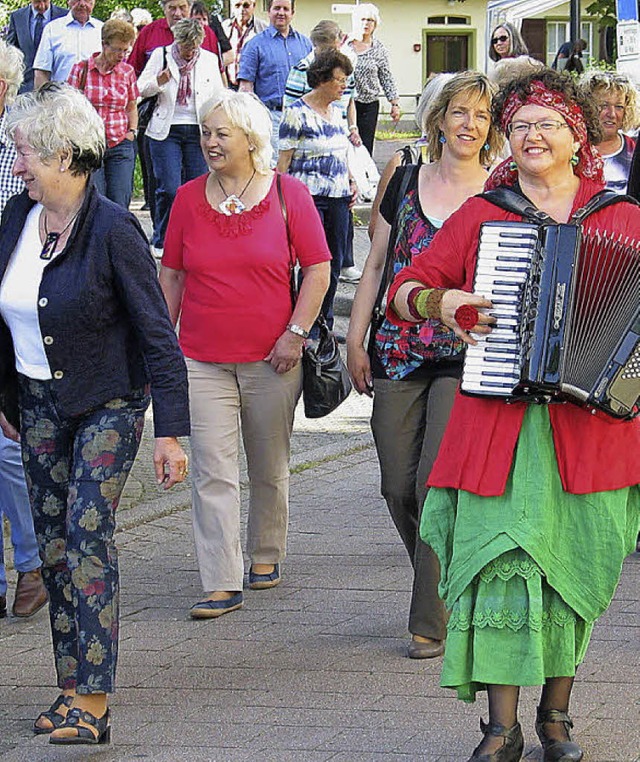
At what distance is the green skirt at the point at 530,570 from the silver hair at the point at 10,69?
3010mm

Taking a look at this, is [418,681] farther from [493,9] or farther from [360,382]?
[493,9]

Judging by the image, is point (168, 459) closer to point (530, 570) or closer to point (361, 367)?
point (530, 570)

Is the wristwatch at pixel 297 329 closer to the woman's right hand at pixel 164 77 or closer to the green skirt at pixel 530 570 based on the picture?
the green skirt at pixel 530 570

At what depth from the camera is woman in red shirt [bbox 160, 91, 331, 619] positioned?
6.32 meters

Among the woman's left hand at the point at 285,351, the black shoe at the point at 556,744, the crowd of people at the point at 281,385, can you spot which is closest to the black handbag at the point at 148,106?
the crowd of people at the point at 281,385

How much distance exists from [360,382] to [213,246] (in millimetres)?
867

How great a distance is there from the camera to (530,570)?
4367 millimetres

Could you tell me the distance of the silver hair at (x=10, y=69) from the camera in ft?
21.0

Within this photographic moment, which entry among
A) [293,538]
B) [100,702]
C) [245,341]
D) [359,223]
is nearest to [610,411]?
[100,702]

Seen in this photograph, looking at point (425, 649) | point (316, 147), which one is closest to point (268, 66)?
point (316, 147)

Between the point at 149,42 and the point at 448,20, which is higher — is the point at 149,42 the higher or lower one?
the lower one

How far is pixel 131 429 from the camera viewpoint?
15.8 feet

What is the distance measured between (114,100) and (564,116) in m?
7.94

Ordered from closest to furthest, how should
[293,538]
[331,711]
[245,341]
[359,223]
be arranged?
[331,711] → [245,341] → [293,538] → [359,223]
